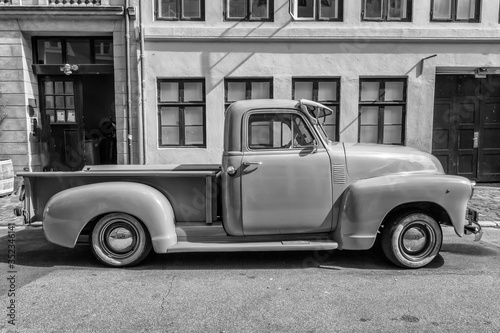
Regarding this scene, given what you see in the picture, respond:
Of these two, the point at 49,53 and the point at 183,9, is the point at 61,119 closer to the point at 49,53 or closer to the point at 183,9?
the point at 49,53

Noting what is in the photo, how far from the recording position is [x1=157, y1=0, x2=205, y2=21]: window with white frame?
34.8 ft

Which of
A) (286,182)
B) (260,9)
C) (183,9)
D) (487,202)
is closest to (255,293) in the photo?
(286,182)

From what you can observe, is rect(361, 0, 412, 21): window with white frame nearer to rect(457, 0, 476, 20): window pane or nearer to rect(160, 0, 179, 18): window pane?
rect(457, 0, 476, 20): window pane

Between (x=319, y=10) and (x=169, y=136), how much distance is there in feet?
18.0

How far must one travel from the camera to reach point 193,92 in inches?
425

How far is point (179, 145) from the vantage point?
1086 centimetres

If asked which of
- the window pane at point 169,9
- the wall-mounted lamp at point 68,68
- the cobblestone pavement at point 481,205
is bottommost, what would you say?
the cobblestone pavement at point 481,205

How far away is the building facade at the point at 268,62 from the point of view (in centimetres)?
1048

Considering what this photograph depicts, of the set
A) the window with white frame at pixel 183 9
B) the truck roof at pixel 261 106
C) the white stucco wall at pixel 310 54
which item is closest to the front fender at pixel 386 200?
the truck roof at pixel 261 106

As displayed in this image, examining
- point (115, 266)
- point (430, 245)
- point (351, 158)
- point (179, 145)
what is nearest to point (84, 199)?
point (115, 266)

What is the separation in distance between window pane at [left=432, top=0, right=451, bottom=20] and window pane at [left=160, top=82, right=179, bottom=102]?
7.49 meters

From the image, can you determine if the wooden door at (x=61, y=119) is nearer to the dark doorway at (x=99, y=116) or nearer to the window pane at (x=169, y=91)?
the dark doorway at (x=99, y=116)

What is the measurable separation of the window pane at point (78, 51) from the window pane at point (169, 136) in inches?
119

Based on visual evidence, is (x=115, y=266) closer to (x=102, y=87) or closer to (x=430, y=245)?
(x=430, y=245)
